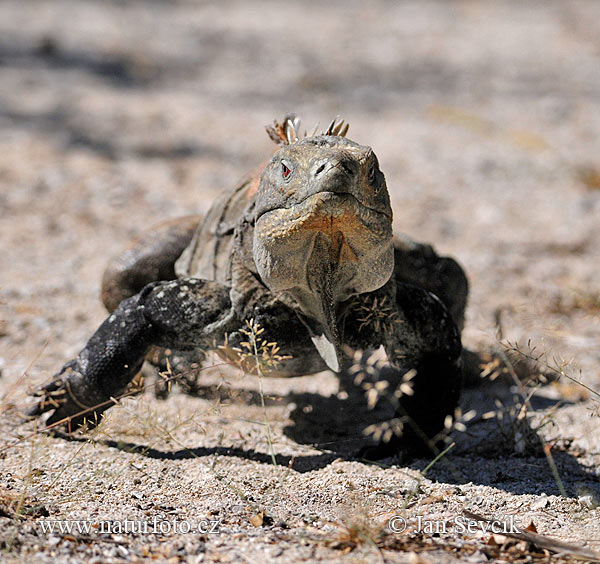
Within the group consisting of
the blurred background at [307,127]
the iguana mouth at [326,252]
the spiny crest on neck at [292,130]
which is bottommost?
the iguana mouth at [326,252]

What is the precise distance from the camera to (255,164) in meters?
10.8

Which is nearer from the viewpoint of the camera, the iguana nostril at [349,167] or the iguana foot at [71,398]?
the iguana nostril at [349,167]

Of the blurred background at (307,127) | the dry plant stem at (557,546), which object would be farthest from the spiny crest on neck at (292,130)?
the dry plant stem at (557,546)

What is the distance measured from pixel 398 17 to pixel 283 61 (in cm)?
451

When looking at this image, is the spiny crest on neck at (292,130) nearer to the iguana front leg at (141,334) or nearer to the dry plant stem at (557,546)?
the iguana front leg at (141,334)

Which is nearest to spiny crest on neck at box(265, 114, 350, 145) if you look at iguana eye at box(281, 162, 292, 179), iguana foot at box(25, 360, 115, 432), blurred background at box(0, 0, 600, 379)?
iguana eye at box(281, 162, 292, 179)

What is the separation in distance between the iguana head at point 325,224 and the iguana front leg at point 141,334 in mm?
595

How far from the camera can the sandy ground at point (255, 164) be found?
3.52 m

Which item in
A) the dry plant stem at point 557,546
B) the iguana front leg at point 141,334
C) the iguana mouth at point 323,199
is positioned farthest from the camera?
the iguana front leg at point 141,334

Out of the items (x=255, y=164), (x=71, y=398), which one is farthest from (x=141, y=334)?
(x=255, y=164)

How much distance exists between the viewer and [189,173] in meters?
10.2

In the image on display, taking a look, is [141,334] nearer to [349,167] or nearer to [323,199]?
[323,199]

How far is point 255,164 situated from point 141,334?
265 inches

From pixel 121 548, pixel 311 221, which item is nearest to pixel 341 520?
pixel 121 548
